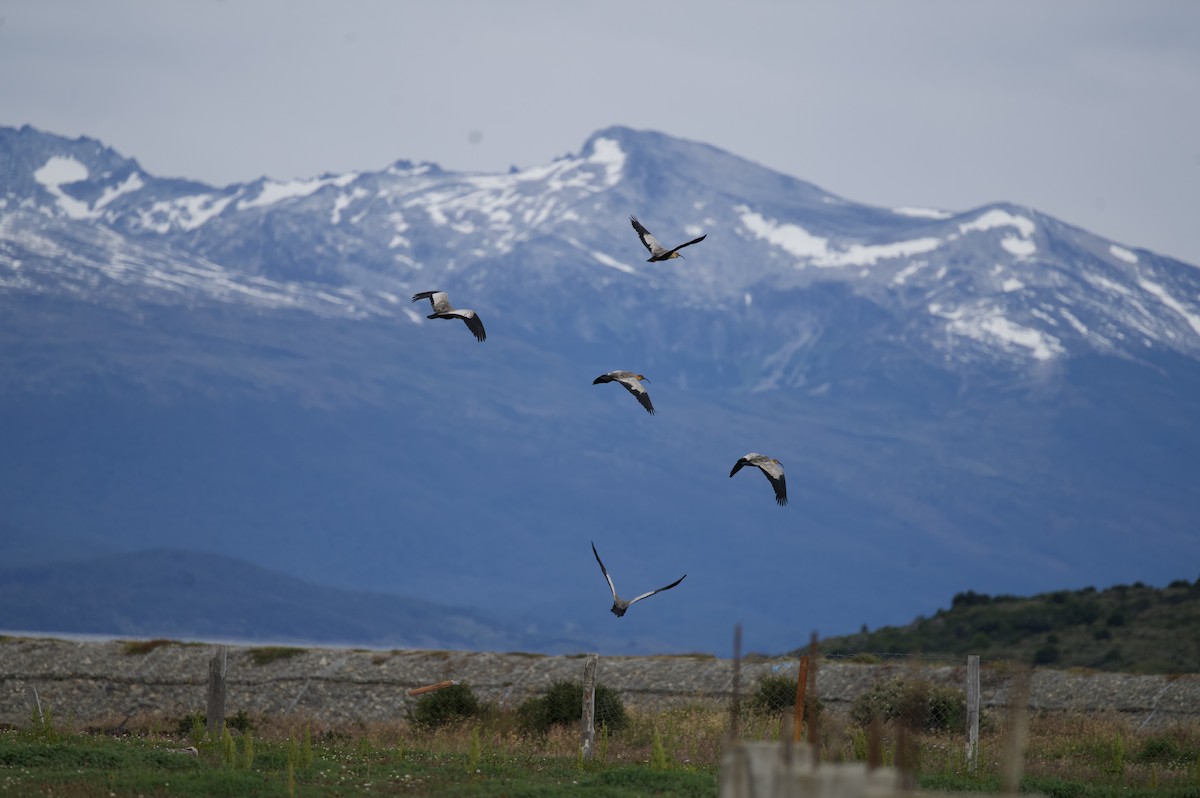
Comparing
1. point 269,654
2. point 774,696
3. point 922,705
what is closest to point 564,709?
point 774,696

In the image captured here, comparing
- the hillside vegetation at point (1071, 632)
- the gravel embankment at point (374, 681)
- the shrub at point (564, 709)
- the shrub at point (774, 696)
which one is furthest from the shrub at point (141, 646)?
the hillside vegetation at point (1071, 632)

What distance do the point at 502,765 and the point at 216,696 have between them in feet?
19.9

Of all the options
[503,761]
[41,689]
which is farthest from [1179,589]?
[503,761]

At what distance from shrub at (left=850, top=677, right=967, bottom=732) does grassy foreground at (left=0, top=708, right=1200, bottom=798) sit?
101 centimetres

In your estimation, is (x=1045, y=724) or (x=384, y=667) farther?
(x=384, y=667)

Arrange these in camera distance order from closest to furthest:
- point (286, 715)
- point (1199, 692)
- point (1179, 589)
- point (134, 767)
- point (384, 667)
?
point (134, 767) < point (1199, 692) < point (286, 715) < point (384, 667) < point (1179, 589)

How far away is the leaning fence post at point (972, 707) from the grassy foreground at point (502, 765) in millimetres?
340

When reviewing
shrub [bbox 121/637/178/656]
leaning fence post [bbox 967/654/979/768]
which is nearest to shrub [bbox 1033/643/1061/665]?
shrub [bbox 121/637/178/656]

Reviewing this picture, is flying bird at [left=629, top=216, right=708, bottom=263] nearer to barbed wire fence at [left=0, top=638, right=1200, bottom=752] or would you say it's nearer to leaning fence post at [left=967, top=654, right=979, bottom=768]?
leaning fence post at [left=967, top=654, right=979, bottom=768]

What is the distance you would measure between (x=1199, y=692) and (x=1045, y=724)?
15.8 ft

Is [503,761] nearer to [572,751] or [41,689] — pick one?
[572,751]

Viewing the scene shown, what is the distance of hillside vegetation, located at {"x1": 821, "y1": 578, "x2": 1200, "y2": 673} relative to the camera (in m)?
65.6

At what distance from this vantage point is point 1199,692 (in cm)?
3838

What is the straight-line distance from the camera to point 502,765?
25250 mm
